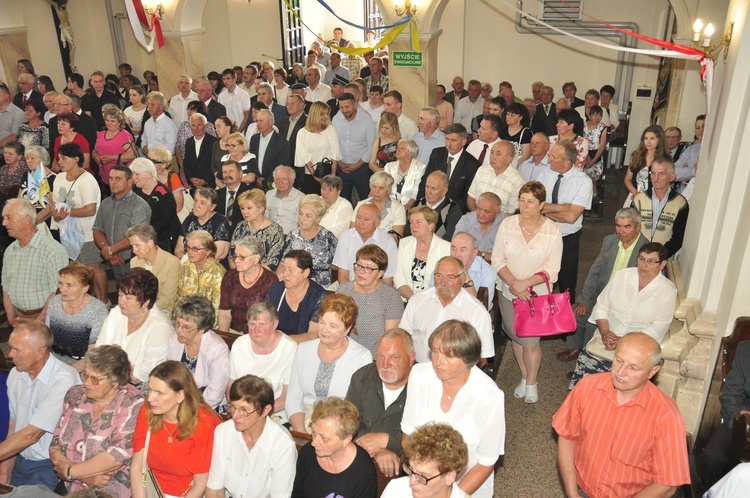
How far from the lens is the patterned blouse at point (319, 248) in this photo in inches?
214

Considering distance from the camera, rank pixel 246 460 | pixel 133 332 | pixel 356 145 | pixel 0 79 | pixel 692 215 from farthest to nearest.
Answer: pixel 0 79 < pixel 356 145 < pixel 692 215 < pixel 133 332 < pixel 246 460

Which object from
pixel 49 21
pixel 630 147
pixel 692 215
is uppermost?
pixel 49 21

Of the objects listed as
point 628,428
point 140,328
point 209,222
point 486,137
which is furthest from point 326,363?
point 486,137

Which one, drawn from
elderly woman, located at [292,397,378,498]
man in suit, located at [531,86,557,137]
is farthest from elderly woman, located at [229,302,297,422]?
man in suit, located at [531,86,557,137]

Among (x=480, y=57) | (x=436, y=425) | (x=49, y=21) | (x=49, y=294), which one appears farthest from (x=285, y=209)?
(x=49, y=21)

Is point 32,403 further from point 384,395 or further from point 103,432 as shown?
point 384,395

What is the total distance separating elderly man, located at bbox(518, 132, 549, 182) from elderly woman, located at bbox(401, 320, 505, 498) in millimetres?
3327

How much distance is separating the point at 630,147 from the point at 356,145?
248 inches

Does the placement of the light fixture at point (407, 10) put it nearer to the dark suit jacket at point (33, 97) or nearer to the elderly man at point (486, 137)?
the elderly man at point (486, 137)

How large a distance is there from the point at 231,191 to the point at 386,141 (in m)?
1.96

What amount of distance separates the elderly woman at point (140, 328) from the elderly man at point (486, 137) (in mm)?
3669

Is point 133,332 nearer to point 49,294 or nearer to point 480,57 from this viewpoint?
point 49,294

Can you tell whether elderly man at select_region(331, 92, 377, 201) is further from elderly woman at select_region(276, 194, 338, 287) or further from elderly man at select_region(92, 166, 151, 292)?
elderly man at select_region(92, 166, 151, 292)

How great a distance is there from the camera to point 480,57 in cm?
1241
